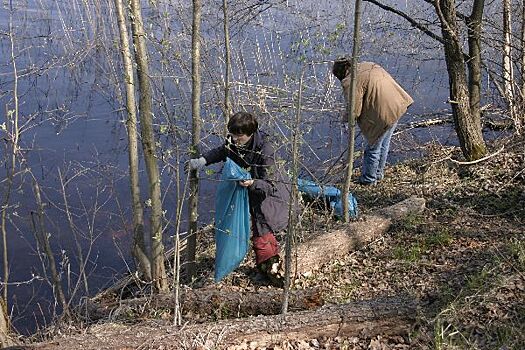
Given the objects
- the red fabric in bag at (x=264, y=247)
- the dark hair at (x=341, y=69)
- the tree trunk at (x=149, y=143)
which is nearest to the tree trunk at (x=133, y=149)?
the tree trunk at (x=149, y=143)

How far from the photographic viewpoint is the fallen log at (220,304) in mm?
3859

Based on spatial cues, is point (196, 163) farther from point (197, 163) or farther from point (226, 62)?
point (226, 62)

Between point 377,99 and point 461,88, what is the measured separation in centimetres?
90

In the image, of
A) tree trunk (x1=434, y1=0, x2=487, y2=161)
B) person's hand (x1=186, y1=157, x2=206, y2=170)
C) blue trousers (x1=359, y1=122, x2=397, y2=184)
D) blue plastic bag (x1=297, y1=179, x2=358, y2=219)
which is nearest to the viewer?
person's hand (x1=186, y1=157, x2=206, y2=170)

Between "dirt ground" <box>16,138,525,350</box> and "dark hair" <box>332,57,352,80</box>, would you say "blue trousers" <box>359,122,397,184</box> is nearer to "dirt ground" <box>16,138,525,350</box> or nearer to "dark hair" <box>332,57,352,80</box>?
"dirt ground" <box>16,138,525,350</box>

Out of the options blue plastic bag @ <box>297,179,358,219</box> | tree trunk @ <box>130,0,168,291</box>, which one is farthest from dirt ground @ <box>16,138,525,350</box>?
tree trunk @ <box>130,0,168,291</box>

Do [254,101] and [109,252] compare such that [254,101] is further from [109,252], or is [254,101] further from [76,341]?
[76,341]

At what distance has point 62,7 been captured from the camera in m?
8.96

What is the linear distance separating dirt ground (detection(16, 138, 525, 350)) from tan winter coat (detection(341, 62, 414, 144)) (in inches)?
27.8

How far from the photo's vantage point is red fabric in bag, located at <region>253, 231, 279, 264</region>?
4.50 metres

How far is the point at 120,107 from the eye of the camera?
5.29 m

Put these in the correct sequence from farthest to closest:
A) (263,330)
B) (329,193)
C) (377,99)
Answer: (377,99) → (329,193) → (263,330)

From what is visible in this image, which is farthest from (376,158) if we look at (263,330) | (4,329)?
(4,329)

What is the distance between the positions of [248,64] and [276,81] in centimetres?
76
